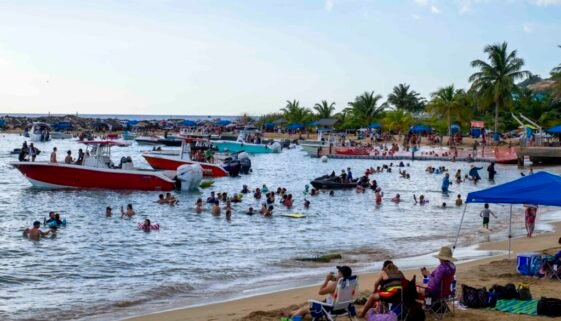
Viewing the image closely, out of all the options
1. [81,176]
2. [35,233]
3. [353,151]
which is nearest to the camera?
[35,233]

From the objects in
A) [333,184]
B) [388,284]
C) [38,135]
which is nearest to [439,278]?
[388,284]

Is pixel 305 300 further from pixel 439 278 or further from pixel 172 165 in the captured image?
pixel 172 165

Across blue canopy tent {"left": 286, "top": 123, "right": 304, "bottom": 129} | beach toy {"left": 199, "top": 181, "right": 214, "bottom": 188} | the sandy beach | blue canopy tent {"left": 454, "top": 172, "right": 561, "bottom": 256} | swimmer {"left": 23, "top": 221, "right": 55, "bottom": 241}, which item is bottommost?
swimmer {"left": 23, "top": 221, "right": 55, "bottom": 241}

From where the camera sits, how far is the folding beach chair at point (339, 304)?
11297 mm

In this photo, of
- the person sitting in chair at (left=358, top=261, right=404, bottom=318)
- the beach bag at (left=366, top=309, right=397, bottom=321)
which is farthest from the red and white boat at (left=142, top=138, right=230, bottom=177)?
the beach bag at (left=366, top=309, right=397, bottom=321)

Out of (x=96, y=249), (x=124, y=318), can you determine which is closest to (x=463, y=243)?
(x=96, y=249)

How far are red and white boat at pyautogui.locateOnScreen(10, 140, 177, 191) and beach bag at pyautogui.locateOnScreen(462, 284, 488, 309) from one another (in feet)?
99.7

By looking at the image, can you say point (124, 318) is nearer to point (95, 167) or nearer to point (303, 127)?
point (95, 167)

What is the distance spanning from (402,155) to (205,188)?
33.2m

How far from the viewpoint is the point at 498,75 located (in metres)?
84.6

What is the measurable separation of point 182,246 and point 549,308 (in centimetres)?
1489

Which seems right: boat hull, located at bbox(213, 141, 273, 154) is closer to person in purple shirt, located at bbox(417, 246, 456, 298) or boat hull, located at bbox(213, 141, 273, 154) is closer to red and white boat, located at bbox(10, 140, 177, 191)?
red and white boat, located at bbox(10, 140, 177, 191)

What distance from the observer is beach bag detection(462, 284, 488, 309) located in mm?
12656

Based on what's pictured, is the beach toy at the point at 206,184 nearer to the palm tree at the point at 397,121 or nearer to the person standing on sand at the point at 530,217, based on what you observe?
the person standing on sand at the point at 530,217
